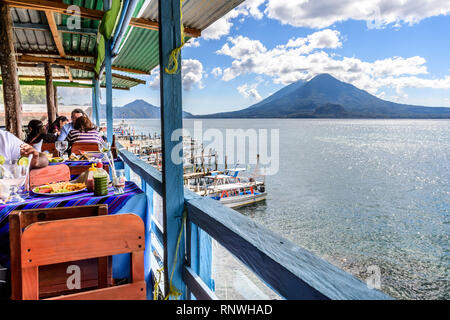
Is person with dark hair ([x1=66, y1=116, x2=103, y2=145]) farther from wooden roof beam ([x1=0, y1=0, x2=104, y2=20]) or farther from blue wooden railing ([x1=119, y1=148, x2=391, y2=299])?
blue wooden railing ([x1=119, y1=148, x2=391, y2=299])

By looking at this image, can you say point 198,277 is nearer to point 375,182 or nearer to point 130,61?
point 130,61

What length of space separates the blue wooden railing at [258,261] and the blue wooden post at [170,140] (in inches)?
1.6

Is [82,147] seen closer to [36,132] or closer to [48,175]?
[36,132]

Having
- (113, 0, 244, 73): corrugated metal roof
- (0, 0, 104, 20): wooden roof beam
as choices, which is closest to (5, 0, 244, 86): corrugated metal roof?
(113, 0, 244, 73): corrugated metal roof

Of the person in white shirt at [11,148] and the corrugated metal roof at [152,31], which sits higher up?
the corrugated metal roof at [152,31]

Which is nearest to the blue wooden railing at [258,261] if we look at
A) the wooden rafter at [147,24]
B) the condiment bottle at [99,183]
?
the condiment bottle at [99,183]

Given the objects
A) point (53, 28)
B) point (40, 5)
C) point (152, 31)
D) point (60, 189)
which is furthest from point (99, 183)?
point (53, 28)

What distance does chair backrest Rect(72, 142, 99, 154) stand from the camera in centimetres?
397

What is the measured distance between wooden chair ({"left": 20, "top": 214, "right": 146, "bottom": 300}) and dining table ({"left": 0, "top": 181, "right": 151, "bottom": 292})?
0.52 m

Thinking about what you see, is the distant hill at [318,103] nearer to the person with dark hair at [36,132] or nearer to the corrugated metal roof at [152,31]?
the corrugated metal roof at [152,31]

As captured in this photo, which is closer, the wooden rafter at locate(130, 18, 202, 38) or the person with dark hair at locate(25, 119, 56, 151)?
the wooden rafter at locate(130, 18, 202, 38)

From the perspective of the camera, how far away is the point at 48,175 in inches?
82.6

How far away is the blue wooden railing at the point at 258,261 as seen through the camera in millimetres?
667

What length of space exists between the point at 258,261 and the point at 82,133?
4128 millimetres
